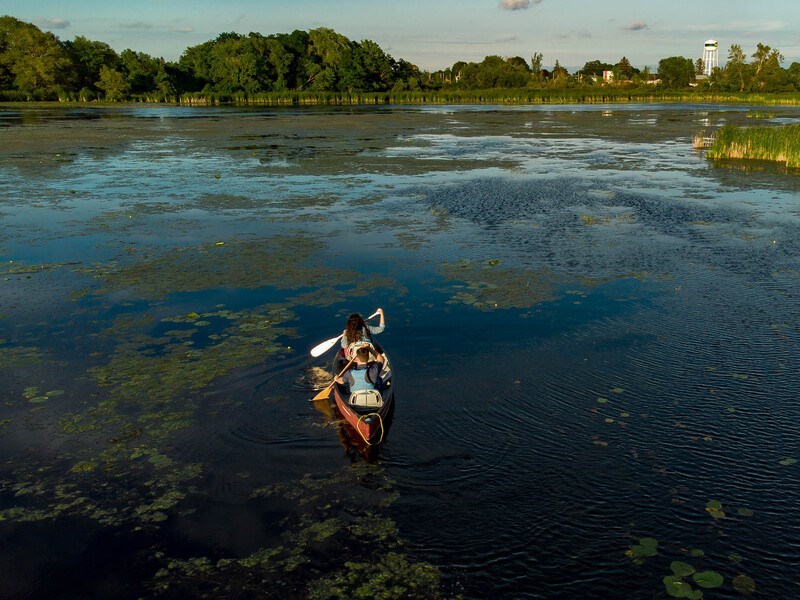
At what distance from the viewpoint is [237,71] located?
125 m

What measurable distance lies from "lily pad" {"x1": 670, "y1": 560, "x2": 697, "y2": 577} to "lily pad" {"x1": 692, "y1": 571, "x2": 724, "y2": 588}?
6 centimetres

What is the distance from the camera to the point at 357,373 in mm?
8953

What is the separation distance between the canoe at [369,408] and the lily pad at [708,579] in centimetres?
391

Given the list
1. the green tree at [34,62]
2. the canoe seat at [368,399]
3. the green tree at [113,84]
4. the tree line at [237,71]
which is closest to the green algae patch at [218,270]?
the canoe seat at [368,399]

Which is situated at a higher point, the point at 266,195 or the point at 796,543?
the point at 266,195

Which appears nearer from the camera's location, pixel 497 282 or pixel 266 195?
pixel 497 282

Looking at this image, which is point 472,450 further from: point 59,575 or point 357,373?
point 59,575

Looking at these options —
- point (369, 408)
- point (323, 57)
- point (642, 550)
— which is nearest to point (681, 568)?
point (642, 550)

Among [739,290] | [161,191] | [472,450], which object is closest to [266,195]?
[161,191]

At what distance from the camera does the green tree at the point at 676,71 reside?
165750mm

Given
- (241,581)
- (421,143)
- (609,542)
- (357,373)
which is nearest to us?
(241,581)

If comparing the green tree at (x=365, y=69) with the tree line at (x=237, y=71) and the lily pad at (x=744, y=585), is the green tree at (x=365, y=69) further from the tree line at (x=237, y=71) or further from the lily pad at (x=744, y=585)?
the lily pad at (x=744, y=585)

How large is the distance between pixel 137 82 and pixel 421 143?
108465 mm

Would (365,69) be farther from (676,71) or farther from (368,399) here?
(368,399)
